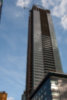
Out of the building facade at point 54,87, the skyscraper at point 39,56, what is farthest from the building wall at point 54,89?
the skyscraper at point 39,56

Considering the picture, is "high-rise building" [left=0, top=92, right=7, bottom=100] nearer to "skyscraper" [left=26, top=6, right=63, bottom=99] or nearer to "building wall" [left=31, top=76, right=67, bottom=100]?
"skyscraper" [left=26, top=6, right=63, bottom=99]

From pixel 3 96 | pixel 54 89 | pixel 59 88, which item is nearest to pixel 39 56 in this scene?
pixel 3 96

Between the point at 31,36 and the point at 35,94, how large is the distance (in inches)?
4130

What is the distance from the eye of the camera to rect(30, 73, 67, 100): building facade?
232 feet

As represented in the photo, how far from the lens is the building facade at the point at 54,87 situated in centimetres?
7075

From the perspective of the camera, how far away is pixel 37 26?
19700cm

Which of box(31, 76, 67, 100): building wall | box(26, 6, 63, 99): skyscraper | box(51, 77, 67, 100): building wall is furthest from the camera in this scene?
box(26, 6, 63, 99): skyscraper

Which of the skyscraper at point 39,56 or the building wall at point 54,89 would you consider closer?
the building wall at point 54,89

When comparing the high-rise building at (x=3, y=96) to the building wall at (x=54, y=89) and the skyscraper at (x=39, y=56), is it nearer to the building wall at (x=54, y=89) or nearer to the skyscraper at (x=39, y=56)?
the skyscraper at (x=39, y=56)

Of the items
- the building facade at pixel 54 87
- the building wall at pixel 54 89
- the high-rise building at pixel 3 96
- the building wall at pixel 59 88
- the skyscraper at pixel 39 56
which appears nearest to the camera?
the building wall at pixel 59 88

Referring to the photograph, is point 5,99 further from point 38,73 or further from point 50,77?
point 50,77

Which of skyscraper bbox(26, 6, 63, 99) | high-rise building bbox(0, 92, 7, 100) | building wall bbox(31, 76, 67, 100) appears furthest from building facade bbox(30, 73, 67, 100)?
skyscraper bbox(26, 6, 63, 99)

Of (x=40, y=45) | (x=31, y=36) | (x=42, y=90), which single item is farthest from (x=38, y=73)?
(x=42, y=90)

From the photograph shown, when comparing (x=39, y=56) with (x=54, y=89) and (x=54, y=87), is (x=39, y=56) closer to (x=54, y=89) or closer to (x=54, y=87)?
(x=54, y=87)
